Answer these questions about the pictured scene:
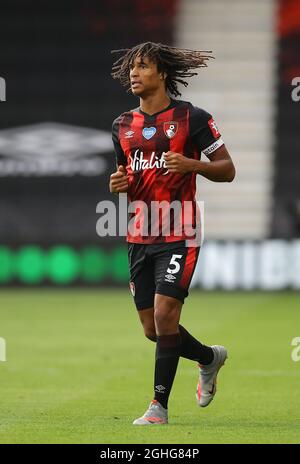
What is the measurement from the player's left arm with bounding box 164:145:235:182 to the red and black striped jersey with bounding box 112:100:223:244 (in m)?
0.06

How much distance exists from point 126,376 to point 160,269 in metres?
2.89

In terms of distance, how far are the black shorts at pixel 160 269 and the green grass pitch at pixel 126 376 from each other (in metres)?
0.80

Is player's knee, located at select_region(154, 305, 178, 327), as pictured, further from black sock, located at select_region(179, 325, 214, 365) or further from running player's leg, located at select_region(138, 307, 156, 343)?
black sock, located at select_region(179, 325, 214, 365)

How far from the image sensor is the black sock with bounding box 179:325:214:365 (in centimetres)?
834

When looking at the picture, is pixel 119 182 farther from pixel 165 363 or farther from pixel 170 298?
pixel 165 363

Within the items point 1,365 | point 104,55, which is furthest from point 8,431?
point 104,55

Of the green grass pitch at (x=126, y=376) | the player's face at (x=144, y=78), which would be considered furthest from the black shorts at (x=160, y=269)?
the player's face at (x=144, y=78)

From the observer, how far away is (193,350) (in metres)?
8.43

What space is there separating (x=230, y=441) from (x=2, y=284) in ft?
51.2

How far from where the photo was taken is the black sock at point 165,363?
7.81 meters

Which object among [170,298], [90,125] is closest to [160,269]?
[170,298]

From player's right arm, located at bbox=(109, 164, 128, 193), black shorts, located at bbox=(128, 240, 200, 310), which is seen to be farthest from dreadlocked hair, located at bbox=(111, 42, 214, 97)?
black shorts, located at bbox=(128, 240, 200, 310)

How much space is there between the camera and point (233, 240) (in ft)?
72.5

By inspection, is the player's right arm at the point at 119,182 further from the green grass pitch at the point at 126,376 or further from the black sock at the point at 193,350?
the green grass pitch at the point at 126,376
